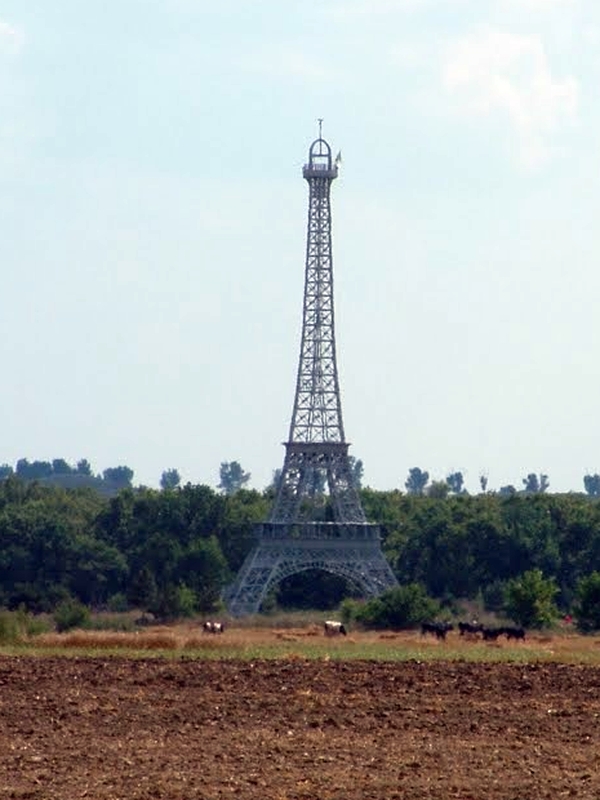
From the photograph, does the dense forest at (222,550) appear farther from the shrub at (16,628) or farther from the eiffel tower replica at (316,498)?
the shrub at (16,628)

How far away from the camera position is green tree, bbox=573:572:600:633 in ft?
209

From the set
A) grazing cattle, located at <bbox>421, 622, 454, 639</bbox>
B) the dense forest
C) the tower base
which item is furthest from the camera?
the dense forest

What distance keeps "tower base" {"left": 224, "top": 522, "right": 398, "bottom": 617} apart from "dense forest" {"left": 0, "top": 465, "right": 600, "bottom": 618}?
92.8 inches

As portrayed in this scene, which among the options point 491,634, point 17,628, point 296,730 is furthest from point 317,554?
point 296,730

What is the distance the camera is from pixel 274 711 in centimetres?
2848

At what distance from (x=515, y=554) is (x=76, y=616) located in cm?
3522

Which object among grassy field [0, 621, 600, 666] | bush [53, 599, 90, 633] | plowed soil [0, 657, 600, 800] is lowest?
plowed soil [0, 657, 600, 800]

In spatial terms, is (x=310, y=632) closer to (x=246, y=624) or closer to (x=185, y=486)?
(x=246, y=624)

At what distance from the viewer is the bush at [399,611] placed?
6619cm

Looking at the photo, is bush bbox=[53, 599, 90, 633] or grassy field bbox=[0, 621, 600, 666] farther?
bush bbox=[53, 599, 90, 633]

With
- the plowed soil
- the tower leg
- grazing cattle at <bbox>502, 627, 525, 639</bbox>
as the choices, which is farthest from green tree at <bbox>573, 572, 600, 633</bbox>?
the plowed soil

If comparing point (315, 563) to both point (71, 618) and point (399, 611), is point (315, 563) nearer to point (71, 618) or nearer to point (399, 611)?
point (399, 611)

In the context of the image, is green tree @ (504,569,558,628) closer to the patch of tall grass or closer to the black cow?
the black cow

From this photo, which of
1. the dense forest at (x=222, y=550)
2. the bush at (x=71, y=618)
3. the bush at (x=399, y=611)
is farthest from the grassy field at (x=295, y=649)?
the dense forest at (x=222, y=550)
